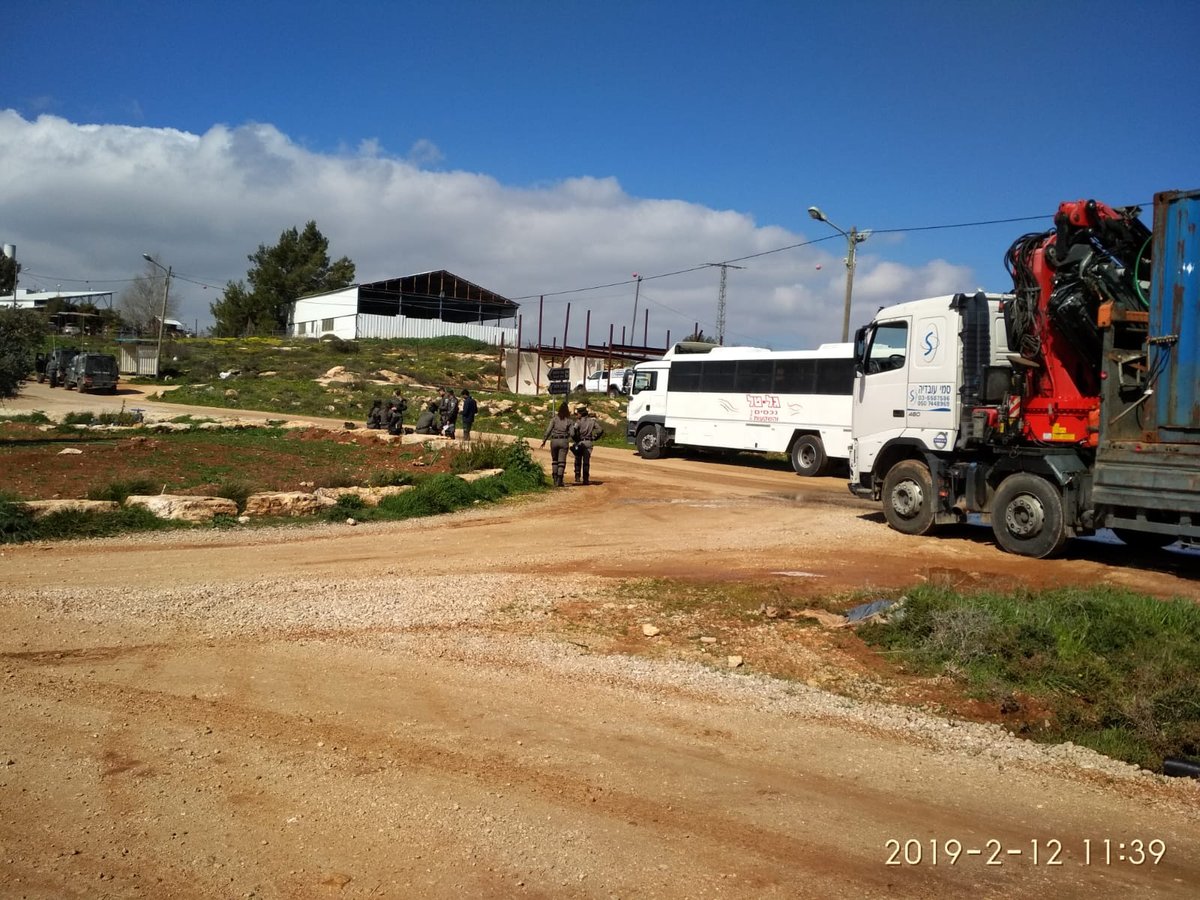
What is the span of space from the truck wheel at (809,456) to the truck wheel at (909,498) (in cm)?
1035

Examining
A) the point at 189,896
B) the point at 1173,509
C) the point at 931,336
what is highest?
the point at 931,336

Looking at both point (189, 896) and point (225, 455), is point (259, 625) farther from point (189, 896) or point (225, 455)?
point (225, 455)

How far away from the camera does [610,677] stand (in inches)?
279

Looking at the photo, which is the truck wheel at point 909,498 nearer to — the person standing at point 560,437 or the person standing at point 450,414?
the person standing at point 560,437

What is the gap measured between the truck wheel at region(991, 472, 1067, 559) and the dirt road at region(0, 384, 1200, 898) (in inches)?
227

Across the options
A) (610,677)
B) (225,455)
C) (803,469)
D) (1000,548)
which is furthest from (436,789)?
(803,469)

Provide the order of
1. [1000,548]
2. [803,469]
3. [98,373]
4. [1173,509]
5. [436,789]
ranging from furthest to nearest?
1. [98,373]
2. [803,469]
3. [1000,548]
4. [1173,509]
5. [436,789]

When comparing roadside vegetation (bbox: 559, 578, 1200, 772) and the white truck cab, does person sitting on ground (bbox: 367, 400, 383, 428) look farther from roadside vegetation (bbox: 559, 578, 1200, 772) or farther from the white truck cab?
roadside vegetation (bbox: 559, 578, 1200, 772)

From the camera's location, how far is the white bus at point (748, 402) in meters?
25.0

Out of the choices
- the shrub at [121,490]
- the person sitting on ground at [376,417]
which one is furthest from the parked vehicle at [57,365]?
the shrub at [121,490]

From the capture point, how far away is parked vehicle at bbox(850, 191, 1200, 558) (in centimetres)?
1054

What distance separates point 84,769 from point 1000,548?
11.6 meters

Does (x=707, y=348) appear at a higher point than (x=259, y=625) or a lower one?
higher

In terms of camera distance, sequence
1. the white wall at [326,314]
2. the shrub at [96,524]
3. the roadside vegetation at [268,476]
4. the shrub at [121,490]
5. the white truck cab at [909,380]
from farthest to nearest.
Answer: the white wall at [326,314] → the white truck cab at [909,380] → the shrub at [121,490] → the roadside vegetation at [268,476] → the shrub at [96,524]
